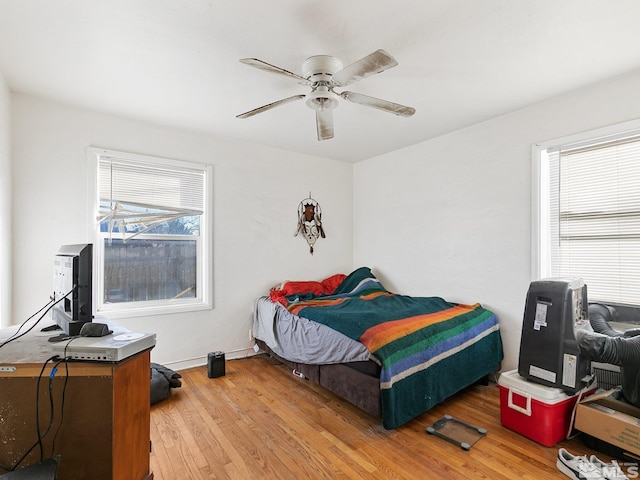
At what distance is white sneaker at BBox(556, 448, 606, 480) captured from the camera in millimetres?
1708

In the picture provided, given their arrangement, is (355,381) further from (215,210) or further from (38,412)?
(215,210)

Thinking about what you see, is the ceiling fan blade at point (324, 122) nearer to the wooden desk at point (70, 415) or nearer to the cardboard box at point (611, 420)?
the wooden desk at point (70, 415)

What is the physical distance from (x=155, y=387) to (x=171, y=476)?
0.98m

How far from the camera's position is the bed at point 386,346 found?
2.23 meters

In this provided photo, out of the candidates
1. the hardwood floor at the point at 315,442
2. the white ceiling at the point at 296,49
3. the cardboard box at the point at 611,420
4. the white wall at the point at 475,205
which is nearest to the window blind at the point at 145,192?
the white ceiling at the point at 296,49

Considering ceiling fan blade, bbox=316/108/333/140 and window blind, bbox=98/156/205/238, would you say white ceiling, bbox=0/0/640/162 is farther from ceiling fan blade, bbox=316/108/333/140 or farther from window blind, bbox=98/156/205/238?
window blind, bbox=98/156/205/238

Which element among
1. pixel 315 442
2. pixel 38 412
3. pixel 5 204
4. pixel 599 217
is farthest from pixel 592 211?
pixel 5 204

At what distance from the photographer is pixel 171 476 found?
71.2 inches

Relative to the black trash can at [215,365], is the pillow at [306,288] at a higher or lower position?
higher

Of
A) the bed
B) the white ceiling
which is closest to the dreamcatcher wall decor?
the bed

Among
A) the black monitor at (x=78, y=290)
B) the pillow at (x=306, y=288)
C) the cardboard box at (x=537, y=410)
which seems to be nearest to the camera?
the black monitor at (x=78, y=290)

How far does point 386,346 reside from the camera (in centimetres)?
224

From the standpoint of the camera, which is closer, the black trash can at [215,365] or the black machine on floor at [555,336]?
the black machine on floor at [555,336]

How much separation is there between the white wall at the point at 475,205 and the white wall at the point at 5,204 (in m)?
3.69
